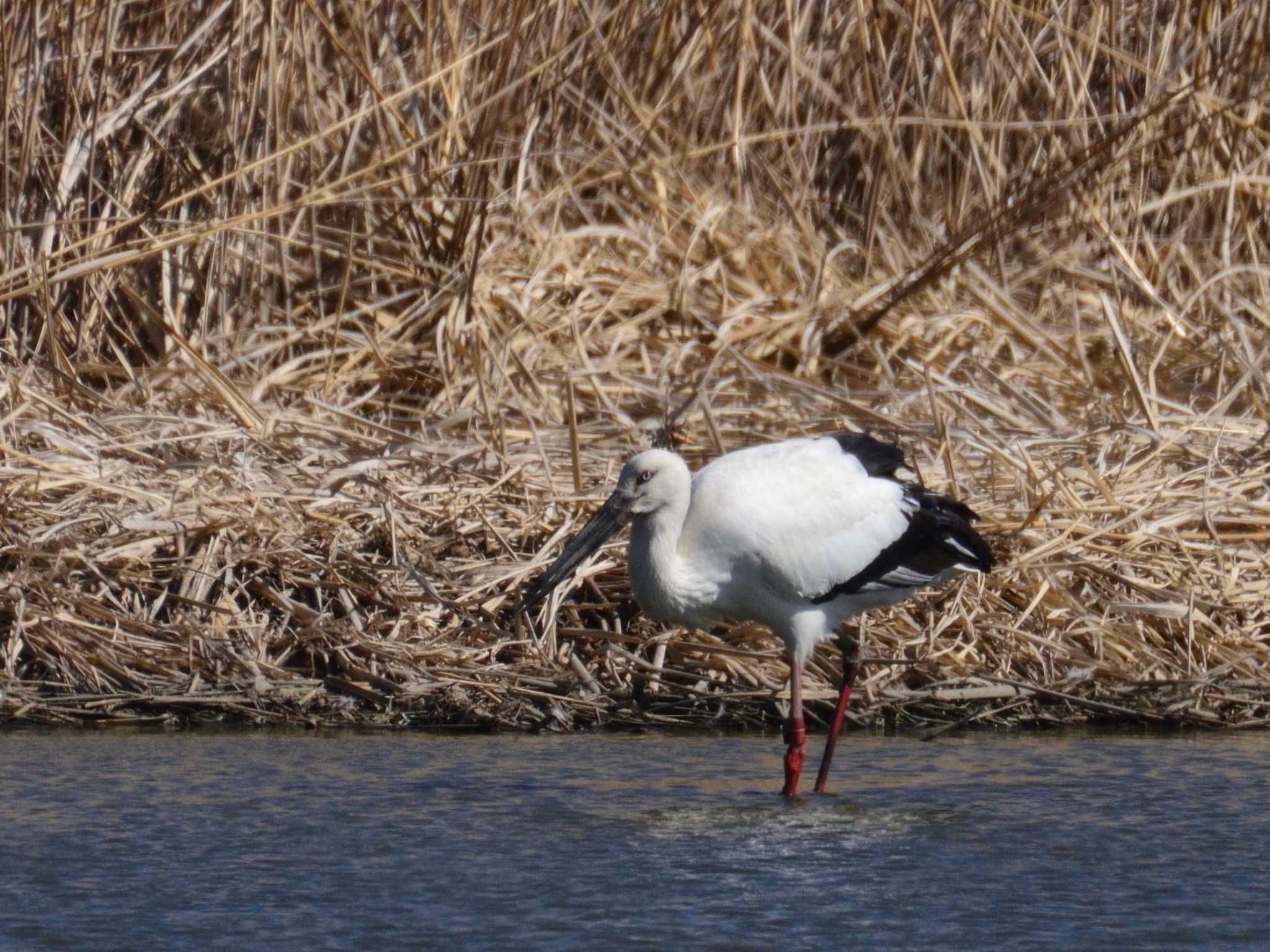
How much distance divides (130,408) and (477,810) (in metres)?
2.66

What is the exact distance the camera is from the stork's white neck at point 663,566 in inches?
177

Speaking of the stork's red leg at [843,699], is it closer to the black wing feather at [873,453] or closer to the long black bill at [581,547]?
the black wing feather at [873,453]

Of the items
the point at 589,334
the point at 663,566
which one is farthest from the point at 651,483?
the point at 589,334

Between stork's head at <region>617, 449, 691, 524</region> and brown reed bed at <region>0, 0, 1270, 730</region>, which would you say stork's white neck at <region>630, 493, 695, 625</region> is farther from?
brown reed bed at <region>0, 0, 1270, 730</region>

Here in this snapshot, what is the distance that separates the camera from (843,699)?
4.70 metres

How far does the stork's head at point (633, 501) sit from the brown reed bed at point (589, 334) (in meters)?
0.47

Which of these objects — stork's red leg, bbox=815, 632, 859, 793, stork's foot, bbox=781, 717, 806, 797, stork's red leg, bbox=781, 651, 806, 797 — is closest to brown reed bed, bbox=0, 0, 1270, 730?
stork's red leg, bbox=815, 632, 859, 793

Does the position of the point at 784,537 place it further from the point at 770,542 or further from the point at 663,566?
the point at 663,566

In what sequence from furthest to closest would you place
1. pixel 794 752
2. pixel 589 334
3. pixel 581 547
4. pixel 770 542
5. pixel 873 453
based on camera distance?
pixel 589 334, pixel 873 453, pixel 581 547, pixel 770 542, pixel 794 752

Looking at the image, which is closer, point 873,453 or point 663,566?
point 663,566

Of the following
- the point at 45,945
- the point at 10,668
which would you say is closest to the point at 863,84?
the point at 10,668

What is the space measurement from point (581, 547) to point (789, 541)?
1.64 ft

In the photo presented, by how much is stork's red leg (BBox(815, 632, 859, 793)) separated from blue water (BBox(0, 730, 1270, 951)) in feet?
0.19

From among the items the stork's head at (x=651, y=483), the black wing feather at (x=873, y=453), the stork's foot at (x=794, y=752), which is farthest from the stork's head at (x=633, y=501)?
the stork's foot at (x=794, y=752)
